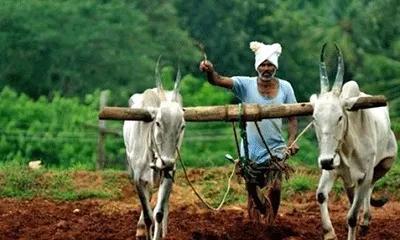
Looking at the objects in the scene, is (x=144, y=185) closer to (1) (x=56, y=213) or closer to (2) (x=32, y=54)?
(1) (x=56, y=213)

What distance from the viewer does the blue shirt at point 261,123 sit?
1038 cm

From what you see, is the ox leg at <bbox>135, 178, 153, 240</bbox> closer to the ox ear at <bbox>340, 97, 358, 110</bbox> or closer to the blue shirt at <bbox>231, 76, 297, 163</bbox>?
the blue shirt at <bbox>231, 76, 297, 163</bbox>

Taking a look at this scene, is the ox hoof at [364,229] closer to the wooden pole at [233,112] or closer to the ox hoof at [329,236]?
the ox hoof at [329,236]

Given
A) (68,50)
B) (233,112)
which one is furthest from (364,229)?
(68,50)

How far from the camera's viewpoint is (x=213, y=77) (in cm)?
1019

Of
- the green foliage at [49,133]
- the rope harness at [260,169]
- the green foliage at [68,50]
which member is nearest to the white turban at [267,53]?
the rope harness at [260,169]

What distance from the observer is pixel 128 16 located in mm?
43438

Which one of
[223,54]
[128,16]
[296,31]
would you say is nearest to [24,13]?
[128,16]

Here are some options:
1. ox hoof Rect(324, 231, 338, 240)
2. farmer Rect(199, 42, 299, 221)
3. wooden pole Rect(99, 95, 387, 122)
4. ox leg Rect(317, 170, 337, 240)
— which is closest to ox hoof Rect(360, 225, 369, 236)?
farmer Rect(199, 42, 299, 221)

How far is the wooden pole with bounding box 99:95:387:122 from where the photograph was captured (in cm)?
935

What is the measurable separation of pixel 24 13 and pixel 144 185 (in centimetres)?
3179

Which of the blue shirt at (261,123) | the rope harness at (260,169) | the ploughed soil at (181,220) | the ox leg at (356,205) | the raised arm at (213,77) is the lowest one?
the ploughed soil at (181,220)

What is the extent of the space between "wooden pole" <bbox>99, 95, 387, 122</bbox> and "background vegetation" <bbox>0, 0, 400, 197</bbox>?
61.3 ft

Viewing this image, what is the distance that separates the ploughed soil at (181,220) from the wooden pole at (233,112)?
3.36 ft
